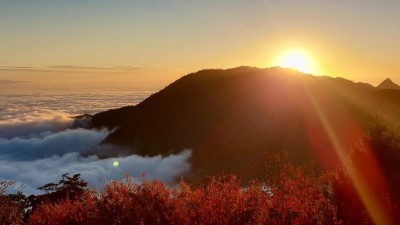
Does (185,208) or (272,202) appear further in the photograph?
(272,202)

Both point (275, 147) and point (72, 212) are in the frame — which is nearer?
point (72, 212)

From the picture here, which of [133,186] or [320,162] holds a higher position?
[133,186]

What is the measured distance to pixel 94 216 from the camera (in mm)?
17047

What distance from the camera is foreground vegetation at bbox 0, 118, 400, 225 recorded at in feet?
52.3

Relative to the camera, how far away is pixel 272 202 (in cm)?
1742

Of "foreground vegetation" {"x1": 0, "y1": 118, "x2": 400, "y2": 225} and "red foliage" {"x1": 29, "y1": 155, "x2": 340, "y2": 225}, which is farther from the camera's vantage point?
"foreground vegetation" {"x1": 0, "y1": 118, "x2": 400, "y2": 225}

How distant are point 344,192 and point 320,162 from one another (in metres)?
162

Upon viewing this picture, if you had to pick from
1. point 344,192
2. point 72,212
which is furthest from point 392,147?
point 72,212

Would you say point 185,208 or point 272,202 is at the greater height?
point 272,202

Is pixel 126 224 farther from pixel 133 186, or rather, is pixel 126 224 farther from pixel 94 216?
pixel 133 186

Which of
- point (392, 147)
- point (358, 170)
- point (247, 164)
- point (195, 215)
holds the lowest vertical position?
point (247, 164)

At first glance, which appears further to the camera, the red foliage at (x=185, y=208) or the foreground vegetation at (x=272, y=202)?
the foreground vegetation at (x=272, y=202)

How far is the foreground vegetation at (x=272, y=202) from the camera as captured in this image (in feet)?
52.3

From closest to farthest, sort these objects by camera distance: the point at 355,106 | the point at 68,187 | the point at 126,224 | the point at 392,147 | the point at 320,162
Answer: the point at 126,224 → the point at 392,147 → the point at 68,187 → the point at 320,162 → the point at 355,106
